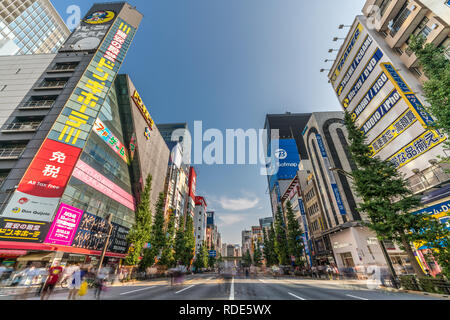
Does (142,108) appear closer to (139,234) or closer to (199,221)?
(139,234)

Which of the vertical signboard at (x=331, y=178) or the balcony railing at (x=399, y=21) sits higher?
the balcony railing at (x=399, y=21)

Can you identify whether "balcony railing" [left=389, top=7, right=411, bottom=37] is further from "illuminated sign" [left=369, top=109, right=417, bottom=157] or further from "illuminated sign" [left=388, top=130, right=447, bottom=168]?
"illuminated sign" [left=388, top=130, right=447, bottom=168]

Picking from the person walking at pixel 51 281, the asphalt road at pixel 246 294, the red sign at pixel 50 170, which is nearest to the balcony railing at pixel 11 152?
the red sign at pixel 50 170

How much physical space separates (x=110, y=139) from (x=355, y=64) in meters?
37.0

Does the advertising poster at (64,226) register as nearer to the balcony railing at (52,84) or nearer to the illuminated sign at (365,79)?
the balcony railing at (52,84)

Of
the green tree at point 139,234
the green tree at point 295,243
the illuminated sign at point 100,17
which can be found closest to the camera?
the green tree at point 139,234

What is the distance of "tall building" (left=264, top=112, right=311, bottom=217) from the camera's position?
85875 mm

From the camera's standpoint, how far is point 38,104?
24438 mm

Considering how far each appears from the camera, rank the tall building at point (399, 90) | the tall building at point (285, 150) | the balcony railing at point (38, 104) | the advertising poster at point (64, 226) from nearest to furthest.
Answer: the tall building at point (399, 90) < the advertising poster at point (64, 226) < the balcony railing at point (38, 104) < the tall building at point (285, 150)

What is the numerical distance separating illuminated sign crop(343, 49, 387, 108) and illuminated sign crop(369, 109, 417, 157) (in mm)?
4806

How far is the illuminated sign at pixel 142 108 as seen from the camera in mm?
33625

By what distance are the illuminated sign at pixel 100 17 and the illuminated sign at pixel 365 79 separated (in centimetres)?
4709
